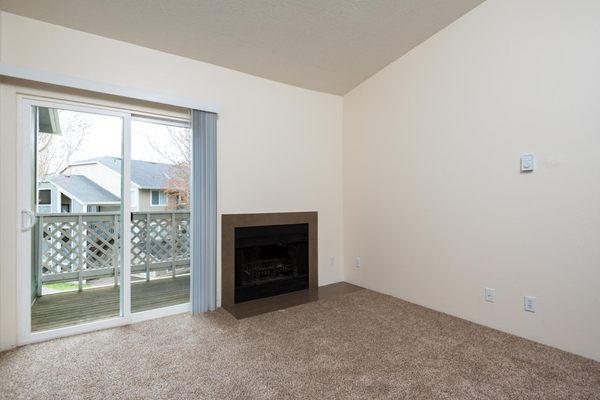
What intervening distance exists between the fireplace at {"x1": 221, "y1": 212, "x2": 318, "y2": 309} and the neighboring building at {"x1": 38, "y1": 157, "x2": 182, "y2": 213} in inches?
31.4

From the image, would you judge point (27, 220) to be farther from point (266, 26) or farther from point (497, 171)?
point (497, 171)

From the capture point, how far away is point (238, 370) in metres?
1.92

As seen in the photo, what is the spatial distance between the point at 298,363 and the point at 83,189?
7.52ft

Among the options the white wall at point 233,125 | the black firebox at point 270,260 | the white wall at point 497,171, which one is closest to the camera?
the white wall at point 497,171

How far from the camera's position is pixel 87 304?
2.74 meters

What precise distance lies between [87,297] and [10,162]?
1.30 metres

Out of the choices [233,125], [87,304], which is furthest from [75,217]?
[233,125]

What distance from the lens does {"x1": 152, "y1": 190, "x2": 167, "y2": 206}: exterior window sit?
10.2 ft

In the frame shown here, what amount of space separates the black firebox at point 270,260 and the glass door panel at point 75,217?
1.16 metres

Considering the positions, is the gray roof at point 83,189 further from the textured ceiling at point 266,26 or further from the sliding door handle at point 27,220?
the textured ceiling at point 266,26

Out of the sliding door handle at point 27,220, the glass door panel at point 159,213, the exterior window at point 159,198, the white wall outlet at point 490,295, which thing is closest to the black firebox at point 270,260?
the glass door panel at point 159,213

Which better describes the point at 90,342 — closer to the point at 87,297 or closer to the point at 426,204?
the point at 87,297

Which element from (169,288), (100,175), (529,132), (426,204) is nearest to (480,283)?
(426,204)

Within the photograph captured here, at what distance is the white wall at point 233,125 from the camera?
225 cm
